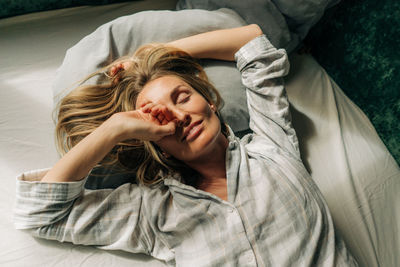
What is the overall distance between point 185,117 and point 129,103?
0.25 meters

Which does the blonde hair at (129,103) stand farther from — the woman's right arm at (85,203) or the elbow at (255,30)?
the elbow at (255,30)

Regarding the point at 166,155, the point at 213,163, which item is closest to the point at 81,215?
the point at 166,155

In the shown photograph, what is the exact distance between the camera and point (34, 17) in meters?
1.31

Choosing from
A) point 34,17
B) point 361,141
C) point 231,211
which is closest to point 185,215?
point 231,211

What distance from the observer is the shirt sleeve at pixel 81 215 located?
85 centimetres

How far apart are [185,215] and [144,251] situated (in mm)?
163

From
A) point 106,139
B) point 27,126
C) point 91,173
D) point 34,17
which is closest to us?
point 106,139

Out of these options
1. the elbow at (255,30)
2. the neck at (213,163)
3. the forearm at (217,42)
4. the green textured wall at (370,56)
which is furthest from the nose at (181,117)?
the green textured wall at (370,56)

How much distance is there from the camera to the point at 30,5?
4.24 feet

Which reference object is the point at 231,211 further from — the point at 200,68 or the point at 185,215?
the point at 200,68

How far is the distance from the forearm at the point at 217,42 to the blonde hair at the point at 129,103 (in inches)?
1.2

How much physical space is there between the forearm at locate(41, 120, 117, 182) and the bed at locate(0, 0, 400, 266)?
0.21 m

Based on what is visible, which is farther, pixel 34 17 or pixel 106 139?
pixel 34 17

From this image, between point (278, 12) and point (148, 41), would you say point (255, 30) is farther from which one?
point (148, 41)
